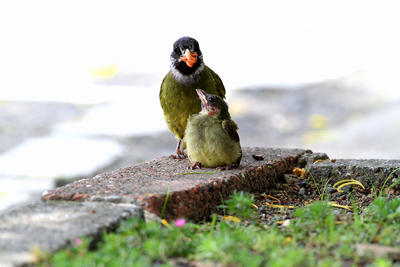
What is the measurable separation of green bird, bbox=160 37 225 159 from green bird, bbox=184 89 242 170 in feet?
2.10

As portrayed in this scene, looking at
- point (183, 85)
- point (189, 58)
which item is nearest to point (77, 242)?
point (189, 58)

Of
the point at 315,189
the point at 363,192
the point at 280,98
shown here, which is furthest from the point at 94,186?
the point at 280,98

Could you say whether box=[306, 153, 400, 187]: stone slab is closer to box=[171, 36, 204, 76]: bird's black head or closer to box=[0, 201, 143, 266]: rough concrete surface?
box=[171, 36, 204, 76]: bird's black head

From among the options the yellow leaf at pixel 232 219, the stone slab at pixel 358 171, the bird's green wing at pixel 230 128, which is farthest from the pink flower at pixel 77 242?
the stone slab at pixel 358 171

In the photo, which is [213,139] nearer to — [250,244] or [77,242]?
[250,244]

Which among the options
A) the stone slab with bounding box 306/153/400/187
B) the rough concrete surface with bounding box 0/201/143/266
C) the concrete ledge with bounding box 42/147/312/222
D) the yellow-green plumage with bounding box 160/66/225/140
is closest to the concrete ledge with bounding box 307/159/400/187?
the stone slab with bounding box 306/153/400/187

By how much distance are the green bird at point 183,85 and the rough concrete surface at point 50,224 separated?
73.0 inches

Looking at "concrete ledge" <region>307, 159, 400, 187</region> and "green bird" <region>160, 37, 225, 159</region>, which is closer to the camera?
"concrete ledge" <region>307, 159, 400, 187</region>

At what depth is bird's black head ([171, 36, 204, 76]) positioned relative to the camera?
412cm

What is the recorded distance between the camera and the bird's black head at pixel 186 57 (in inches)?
162

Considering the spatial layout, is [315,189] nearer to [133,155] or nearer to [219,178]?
[219,178]

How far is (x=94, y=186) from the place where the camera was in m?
2.86

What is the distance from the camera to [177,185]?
288 cm

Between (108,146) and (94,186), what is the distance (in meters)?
4.23
